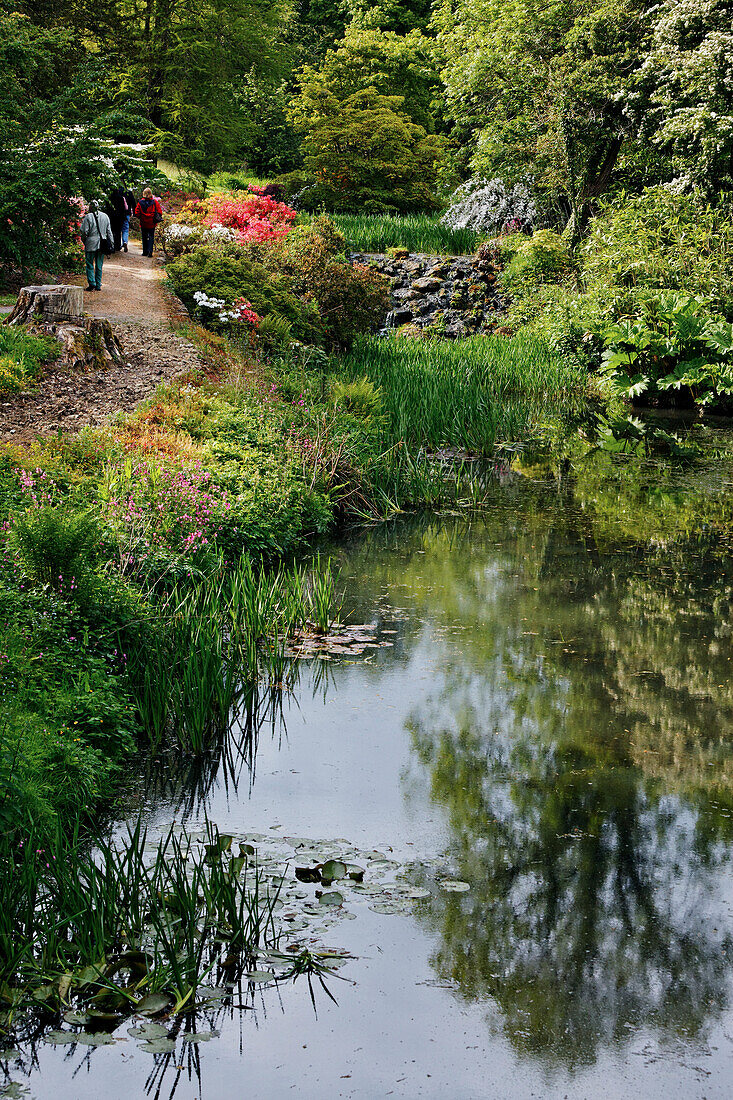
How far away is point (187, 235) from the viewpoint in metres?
16.7

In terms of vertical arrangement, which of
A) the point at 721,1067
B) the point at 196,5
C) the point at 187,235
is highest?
the point at 196,5

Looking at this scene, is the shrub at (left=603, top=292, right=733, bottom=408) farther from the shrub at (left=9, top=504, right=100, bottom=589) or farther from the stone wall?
the shrub at (left=9, top=504, right=100, bottom=589)

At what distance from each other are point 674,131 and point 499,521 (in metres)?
10.2

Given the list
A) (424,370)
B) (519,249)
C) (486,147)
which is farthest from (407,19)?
(424,370)

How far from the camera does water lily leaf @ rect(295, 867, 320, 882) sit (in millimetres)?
3893

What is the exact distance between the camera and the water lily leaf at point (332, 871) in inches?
154

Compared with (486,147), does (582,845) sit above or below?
below

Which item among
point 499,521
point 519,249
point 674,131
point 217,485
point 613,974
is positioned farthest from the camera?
point 519,249

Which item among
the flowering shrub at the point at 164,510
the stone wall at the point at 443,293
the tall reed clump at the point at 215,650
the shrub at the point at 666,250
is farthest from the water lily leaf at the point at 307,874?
the stone wall at the point at 443,293

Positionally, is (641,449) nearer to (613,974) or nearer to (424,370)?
(424,370)

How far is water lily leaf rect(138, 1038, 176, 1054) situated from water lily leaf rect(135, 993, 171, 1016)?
0.10 meters

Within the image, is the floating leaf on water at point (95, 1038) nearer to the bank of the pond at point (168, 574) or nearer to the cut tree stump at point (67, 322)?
the bank of the pond at point (168, 574)

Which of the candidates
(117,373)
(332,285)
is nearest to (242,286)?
(332,285)

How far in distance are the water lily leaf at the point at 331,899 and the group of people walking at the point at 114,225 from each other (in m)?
11.8
